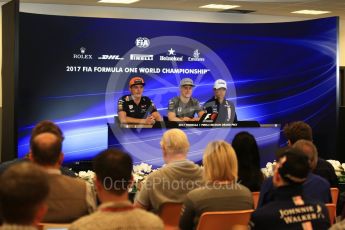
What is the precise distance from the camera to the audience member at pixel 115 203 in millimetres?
2822

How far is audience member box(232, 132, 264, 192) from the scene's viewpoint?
16.9ft

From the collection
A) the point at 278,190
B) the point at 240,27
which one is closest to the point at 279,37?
the point at 240,27

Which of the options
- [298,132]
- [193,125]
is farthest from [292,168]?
[193,125]

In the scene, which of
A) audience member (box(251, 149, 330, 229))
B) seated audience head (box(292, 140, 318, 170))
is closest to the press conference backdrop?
seated audience head (box(292, 140, 318, 170))

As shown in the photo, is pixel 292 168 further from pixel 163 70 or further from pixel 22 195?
pixel 163 70

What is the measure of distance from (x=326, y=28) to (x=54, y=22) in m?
4.48

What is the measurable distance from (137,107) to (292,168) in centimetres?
674

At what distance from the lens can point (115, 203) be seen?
285 centimetres

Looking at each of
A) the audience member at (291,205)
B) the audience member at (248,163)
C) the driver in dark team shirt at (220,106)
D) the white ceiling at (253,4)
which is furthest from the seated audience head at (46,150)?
the white ceiling at (253,4)

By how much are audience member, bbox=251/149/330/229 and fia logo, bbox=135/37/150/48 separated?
7.24 m

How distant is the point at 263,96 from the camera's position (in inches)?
449

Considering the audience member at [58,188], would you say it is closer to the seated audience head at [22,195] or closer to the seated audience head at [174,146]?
the seated audience head at [174,146]

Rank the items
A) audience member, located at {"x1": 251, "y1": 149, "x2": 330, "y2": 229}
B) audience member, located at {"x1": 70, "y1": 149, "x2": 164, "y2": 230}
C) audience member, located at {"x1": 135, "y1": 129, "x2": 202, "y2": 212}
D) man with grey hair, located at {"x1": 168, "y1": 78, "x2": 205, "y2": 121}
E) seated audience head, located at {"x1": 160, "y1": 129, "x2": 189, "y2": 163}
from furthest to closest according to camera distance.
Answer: man with grey hair, located at {"x1": 168, "y1": 78, "x2": 205, "y2": 121}, seated audience head, located at {"x1": 160, "y1": 129, "x2": 189, "y2": 163}, audience member, located at {"x1": 135, "y1": 129, "x2": 202, "y2": 212}, audience member, located at {"x1": 251, "y1": 149, "x2": 330, "y2": 229}, audience member, located at {"x1": 70, "y1": 149, "x2": 164, "y2": 230}

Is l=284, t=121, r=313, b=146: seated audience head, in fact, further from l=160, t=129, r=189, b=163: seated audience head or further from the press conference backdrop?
the press conference backdrop
